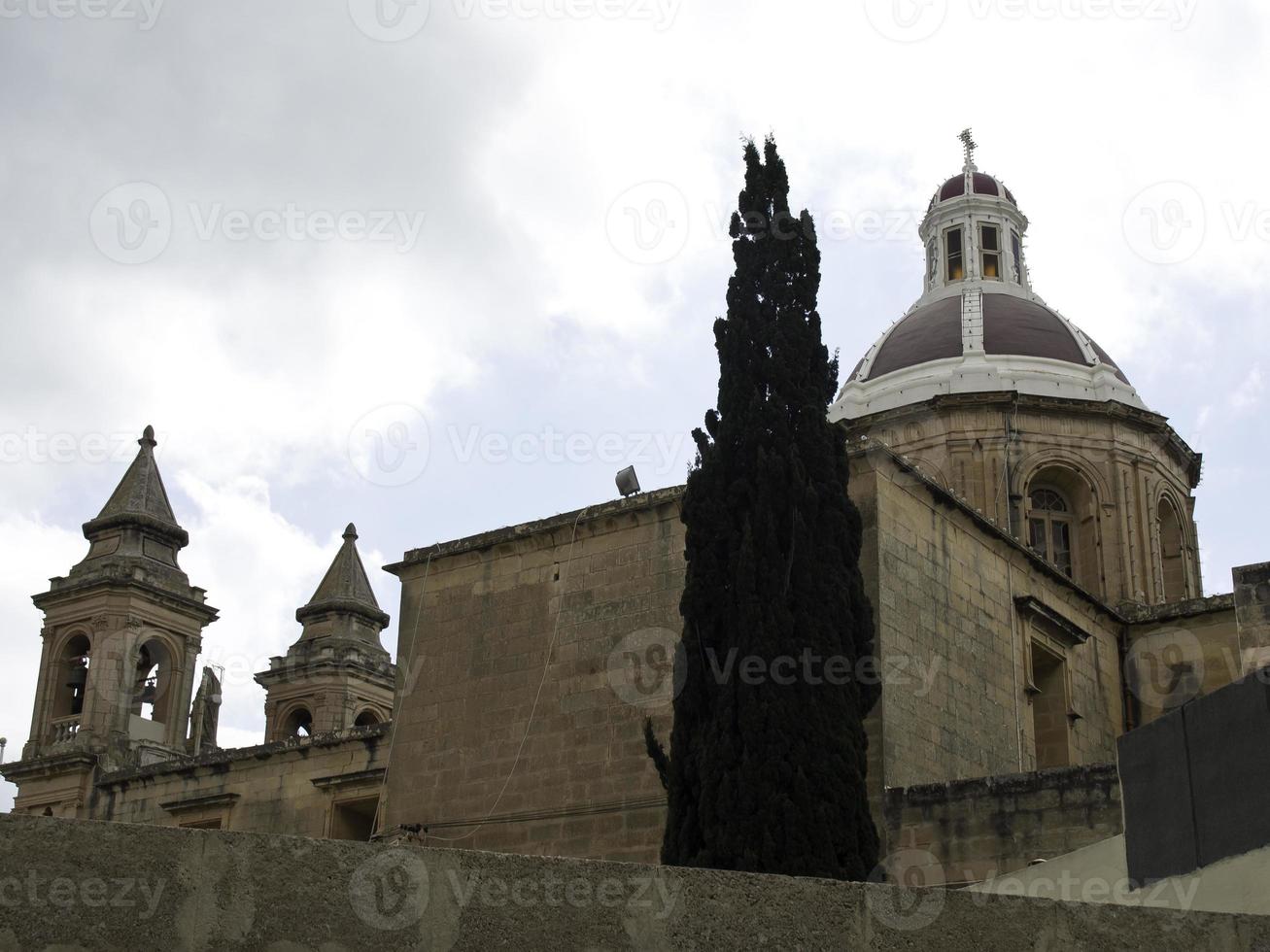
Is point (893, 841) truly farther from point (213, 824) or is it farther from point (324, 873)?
point (213, 824)

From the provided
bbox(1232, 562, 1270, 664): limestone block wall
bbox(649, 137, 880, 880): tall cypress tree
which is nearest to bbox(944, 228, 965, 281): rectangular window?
bbox(649, 137, 880, 880): tall cypress tree

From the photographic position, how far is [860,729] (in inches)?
510

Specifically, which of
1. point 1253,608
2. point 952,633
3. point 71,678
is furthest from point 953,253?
point 1253,608

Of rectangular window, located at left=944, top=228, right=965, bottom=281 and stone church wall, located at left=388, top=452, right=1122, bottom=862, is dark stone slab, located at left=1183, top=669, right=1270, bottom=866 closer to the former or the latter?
stone church wall, located at left=388, top=452, right=1122, bottom=862

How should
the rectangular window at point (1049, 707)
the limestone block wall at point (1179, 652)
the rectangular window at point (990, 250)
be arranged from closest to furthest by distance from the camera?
the rectangular window at point (1049, 707) → the limestone block wall at point (1179, 652) → the rectangular window at point (990, 250)

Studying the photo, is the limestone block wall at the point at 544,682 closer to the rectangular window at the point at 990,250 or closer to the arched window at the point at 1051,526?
the arched window at the point at 1051,526

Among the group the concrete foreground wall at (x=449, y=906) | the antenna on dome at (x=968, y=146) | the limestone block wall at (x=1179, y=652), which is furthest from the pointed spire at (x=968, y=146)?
the concrete foreground wall at (x=449, y=906)

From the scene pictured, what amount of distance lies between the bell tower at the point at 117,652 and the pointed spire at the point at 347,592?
4.06 m

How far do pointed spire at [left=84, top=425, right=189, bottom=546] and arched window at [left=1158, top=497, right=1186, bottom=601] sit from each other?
58.6 feet

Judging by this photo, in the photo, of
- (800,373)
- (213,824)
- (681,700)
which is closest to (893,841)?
(681,700)

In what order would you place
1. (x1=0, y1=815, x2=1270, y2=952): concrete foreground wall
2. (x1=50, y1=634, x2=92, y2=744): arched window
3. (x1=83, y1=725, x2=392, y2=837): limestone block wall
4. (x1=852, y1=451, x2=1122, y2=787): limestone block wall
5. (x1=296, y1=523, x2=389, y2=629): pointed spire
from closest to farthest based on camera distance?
(x1=0, y1=815, x2=1270, y2=952): concrete foreground wall → (x1=852, y1=451, x2=1122, y2=787): limestone block wall → (x1=83, y1=725, x2=392, y2=837): limestone block wall → (x1=50, y1=634, x2=92, y2=744): arched window → (x1=296, y1=523, x2=389, y2=629): pointed spire

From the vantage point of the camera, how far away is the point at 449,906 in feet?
13.0

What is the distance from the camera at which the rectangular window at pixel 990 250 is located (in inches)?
1222

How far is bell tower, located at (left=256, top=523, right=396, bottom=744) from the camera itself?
32219mm
